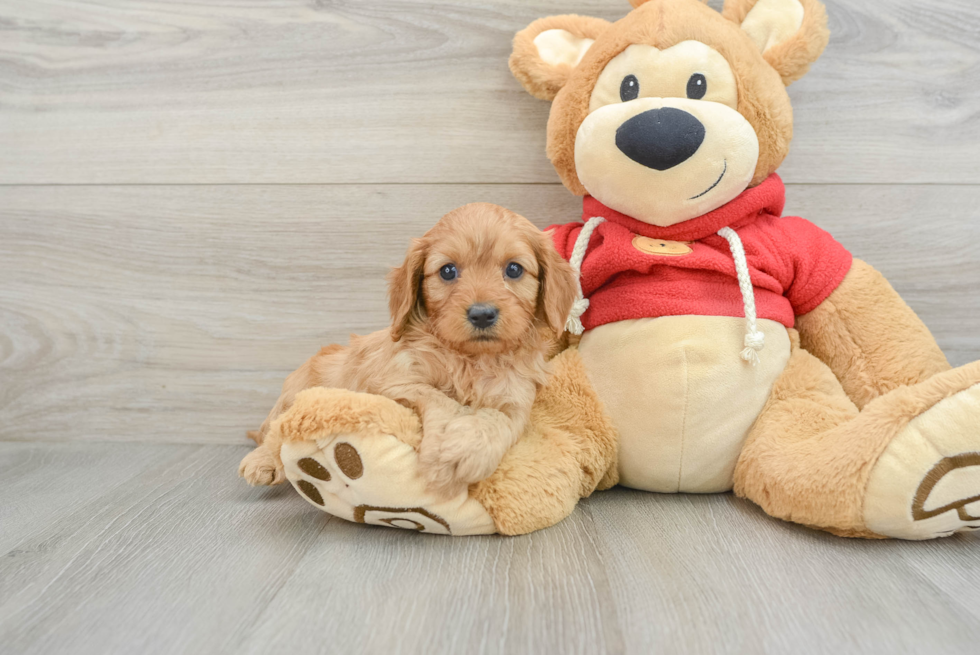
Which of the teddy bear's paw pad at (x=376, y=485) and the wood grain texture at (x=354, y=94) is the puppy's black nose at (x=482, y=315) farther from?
the wood grain texture at (x=354, y=94)

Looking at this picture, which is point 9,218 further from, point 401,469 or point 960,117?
point 960,117

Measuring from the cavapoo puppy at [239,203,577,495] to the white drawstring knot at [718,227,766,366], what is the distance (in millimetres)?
338

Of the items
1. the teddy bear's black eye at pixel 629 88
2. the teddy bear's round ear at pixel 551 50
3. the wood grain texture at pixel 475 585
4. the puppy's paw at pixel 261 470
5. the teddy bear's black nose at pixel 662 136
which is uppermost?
the teddy bear's round ear at pixel 551 50

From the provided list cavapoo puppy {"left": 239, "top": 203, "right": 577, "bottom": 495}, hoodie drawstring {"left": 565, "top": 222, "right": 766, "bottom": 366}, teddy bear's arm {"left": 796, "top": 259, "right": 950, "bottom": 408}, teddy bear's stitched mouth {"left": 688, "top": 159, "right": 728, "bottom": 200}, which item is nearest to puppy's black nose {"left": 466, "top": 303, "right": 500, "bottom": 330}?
cavapoo puppy {"left": 239, "top": 203, "right": 577, "bottom": 495}

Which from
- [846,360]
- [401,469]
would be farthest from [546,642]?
[846,360]

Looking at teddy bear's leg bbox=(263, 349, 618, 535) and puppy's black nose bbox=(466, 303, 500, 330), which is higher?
puppy's black nose bbox=(466, 303, 500, 330)

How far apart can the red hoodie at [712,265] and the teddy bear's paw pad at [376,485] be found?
523 mm

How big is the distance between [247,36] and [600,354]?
1208 mm

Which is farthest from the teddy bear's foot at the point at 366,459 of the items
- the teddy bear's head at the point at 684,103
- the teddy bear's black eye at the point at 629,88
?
the teddy bear's black eye at the point at 629,88

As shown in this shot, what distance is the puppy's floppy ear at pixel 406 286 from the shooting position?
119 cm

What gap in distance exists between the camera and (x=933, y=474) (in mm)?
1021

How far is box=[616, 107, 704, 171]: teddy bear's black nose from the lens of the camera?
3.90 feet

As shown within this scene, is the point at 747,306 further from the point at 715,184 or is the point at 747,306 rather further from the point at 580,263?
the point at 580,263

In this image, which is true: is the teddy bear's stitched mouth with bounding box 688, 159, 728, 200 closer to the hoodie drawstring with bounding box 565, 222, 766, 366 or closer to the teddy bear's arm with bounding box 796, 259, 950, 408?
the hoodie drawstring with bounding box 565, 222, 766, 366
